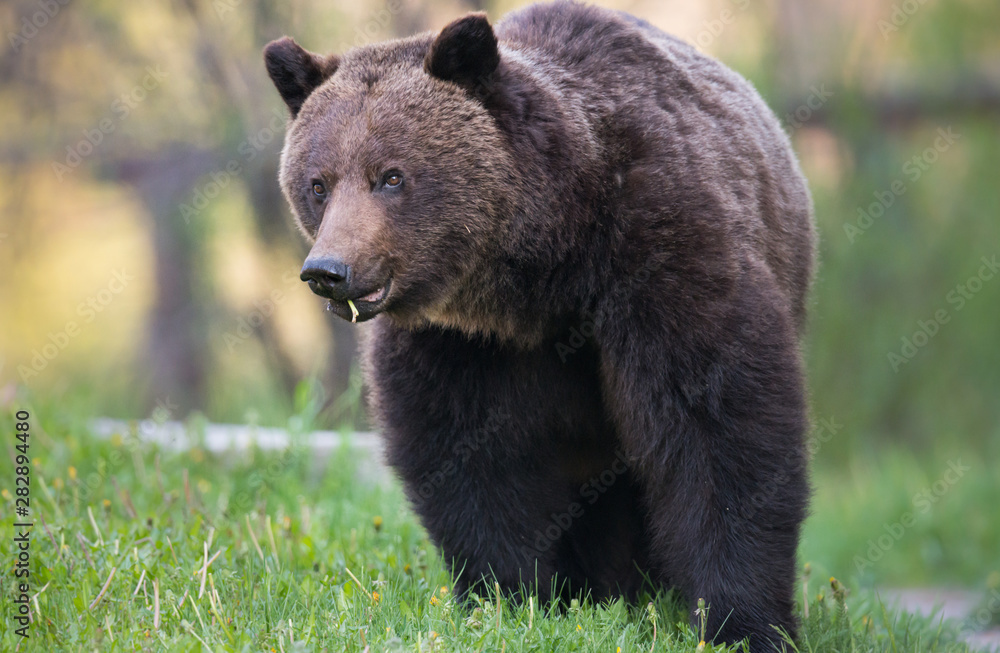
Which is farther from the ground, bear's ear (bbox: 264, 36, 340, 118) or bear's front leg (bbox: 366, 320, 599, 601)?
bear's ear (bbox: 264, 36, 340, 118)

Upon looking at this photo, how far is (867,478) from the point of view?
9852 millimetres

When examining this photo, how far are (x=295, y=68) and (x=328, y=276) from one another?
1089 millimetres

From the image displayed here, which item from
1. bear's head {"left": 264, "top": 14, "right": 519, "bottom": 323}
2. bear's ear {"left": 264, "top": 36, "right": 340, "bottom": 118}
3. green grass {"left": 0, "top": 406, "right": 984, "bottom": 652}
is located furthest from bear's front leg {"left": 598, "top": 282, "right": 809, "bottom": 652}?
bear's ear {"left": 264, "top": 36, "right": 340, "bottom": 118}

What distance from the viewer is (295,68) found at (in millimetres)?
4094

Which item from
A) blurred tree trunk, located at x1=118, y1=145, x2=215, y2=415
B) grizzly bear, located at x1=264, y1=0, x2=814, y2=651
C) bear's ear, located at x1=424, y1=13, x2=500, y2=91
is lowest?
blurred tree trunk, located at x1=118, y1=145, x2=215, y2=415

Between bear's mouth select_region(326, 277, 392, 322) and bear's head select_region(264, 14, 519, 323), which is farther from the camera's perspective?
bear's head select_region(264, 14, 519, 323)

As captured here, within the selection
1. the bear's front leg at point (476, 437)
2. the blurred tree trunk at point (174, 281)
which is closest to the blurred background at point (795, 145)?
the blurred tree trunk at point (174, 281)

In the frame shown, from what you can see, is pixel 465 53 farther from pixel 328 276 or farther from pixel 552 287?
pixel 328 276

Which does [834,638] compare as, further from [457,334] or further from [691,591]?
[457,334]

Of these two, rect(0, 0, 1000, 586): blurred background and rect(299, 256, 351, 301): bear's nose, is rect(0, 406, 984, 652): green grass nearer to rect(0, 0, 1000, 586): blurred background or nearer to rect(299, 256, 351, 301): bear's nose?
rect(299, 256, 351, 301): bear's nose

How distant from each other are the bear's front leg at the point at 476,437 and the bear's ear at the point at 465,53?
988 mm

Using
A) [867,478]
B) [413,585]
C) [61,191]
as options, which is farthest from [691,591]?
[61,191]

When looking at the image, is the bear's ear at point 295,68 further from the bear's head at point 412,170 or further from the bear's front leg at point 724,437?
the bear's front leg at point 724,437

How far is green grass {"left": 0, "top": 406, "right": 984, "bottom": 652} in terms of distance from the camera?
3.34 m
